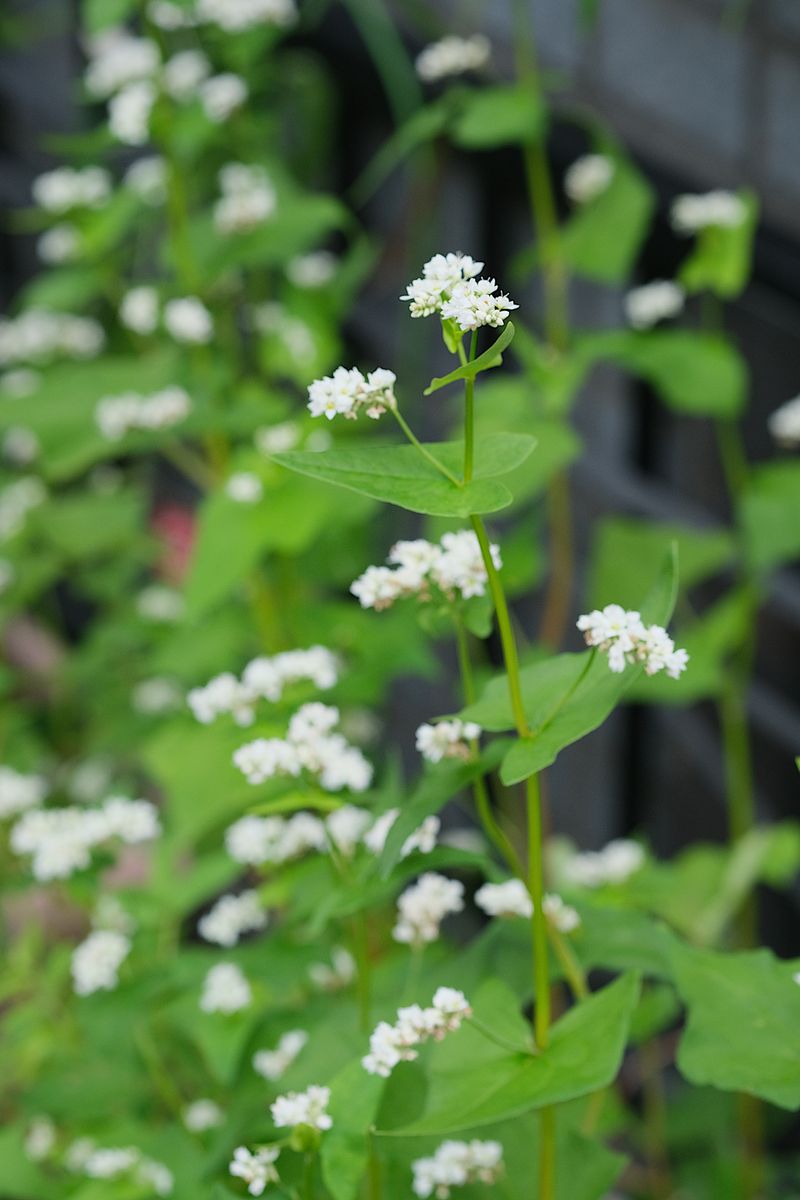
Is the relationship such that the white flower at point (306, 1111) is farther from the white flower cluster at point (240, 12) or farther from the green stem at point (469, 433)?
the white flower cluster at point (240, 12)

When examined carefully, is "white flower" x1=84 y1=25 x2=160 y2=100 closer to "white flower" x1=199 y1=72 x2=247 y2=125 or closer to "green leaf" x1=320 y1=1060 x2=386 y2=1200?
"white flower" x1=199 y1=72 x2=247 y2=125

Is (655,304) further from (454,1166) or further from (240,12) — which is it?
(454,1166)

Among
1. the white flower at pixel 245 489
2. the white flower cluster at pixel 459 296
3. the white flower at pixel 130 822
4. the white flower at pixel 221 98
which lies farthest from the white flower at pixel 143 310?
the white flower cluster at pixel 459 296

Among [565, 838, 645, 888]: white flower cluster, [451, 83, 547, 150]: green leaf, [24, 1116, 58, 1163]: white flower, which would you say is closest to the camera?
[24, 1116, 58, 1163]: white flower

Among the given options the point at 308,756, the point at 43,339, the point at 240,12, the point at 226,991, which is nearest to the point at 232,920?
the point at 226,991

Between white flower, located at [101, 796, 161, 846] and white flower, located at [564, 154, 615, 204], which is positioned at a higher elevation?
white flower, located at [564, 154, 615, 204]

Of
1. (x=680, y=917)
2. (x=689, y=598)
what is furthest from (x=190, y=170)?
(x=680, y=917)

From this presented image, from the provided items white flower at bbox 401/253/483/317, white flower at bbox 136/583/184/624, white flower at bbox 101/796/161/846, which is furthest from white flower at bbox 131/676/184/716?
white flower at bbox 401/253/483/317
